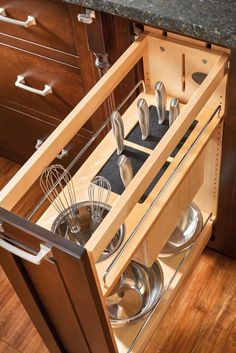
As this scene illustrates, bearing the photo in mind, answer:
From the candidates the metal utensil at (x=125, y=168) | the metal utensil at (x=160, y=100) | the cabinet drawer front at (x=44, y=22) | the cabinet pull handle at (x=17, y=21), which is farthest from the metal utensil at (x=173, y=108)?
the cabinet pull handle at (x=17, y=21)

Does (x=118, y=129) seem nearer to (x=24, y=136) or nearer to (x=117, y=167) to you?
(x=117, y=167)

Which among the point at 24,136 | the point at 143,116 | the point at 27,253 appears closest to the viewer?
the point at 27,253

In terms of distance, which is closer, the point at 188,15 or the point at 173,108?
the point at 188,15

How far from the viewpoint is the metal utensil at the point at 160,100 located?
1.07 m

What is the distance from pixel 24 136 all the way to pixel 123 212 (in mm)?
867

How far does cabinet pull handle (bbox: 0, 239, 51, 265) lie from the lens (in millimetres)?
759

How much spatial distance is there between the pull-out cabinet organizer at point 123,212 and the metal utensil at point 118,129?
1.1 inches

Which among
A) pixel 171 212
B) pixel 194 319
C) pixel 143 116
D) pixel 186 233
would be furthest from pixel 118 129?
pixel 194 319

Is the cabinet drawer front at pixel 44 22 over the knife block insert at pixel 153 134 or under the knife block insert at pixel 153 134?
over

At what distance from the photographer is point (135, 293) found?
1264 mm


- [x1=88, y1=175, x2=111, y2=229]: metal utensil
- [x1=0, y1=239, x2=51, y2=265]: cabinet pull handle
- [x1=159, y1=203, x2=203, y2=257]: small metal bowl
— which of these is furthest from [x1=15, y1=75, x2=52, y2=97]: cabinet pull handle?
[x1=0, y1=239, x2=51, y2=265]: cabinet pull handle

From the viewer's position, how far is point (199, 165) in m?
Result: 1.14

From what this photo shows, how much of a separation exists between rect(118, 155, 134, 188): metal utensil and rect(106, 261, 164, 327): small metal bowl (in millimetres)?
340

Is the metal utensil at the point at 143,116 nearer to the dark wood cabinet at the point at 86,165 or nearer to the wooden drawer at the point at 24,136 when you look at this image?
the dark wood cabinet at the point at 86,165
